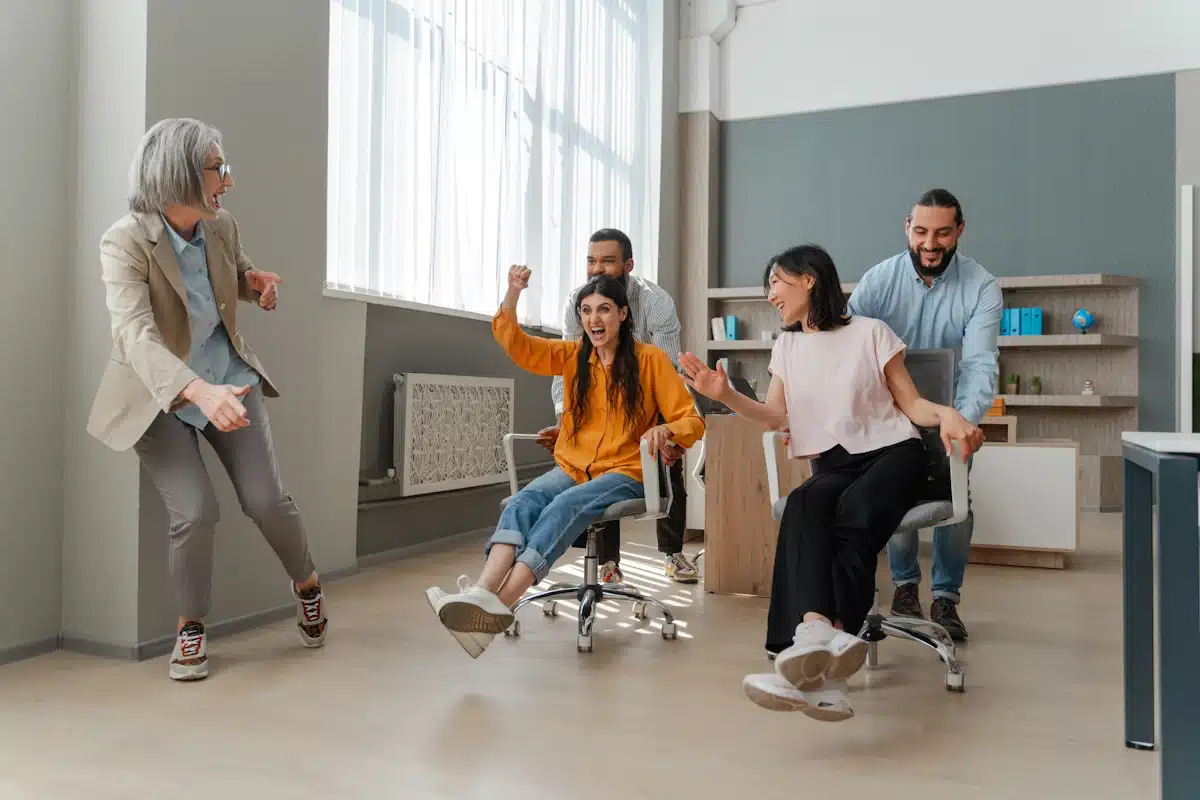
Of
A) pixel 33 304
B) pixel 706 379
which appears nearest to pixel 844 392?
pixel 706 379

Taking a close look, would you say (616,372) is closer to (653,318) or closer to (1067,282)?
(653,318)

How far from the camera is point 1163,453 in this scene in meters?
1.46

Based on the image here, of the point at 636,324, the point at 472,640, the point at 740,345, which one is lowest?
the point at 472,640

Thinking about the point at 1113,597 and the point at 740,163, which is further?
the point at 740,163

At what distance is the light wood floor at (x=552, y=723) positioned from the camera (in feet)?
5.50

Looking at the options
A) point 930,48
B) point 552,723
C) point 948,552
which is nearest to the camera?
point 552,723

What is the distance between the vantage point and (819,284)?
2.35 meters

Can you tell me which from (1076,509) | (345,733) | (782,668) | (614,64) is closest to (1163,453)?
(782,668)

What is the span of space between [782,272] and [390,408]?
208cm

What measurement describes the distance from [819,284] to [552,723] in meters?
1.22

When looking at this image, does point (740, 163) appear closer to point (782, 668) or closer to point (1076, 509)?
point (1076, 509)

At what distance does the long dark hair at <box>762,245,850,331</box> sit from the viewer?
2.34m

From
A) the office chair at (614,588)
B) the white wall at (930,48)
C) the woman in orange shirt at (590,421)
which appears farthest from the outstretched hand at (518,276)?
the white wall at (930,48)

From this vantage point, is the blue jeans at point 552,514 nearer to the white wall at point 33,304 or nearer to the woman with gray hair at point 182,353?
the woman with gray hair at point 182,353
